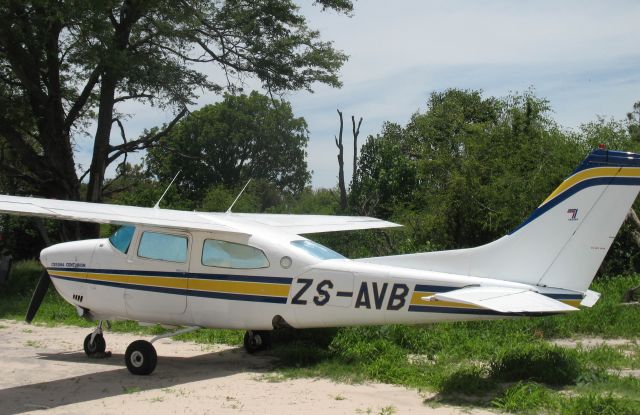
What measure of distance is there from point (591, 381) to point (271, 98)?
15219 mm

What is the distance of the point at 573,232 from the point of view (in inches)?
267

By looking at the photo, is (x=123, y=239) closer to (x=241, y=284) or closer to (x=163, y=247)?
(x=163, y=247)

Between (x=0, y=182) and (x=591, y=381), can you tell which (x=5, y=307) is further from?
(x=591, y=381)

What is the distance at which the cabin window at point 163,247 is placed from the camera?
338 inches

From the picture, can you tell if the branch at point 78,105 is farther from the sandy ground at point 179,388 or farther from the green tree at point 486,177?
the sandy ground at point 179,388

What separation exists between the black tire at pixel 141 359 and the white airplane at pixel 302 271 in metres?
0.01

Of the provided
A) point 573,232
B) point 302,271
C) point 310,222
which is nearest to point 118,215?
point 302,271

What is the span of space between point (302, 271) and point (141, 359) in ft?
7.37

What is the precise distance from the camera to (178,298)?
8516 mm

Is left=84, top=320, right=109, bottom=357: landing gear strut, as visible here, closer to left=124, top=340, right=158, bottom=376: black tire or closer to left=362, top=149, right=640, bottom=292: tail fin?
left=124, top=340, right=158, bottom=376: black tire

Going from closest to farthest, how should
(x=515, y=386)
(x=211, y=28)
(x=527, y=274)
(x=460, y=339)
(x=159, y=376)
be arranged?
(x=515, y=386) → (x=527, y=274) → (x=159, y=376) → (x=460, y=339) → (x=211, y=28)

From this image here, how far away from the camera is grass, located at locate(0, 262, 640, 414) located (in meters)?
6.30

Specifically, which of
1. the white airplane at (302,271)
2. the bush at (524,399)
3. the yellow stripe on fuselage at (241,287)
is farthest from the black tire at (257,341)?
the bush at (524,399)

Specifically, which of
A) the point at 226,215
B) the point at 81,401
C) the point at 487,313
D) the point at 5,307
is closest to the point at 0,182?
the point at 5,307
